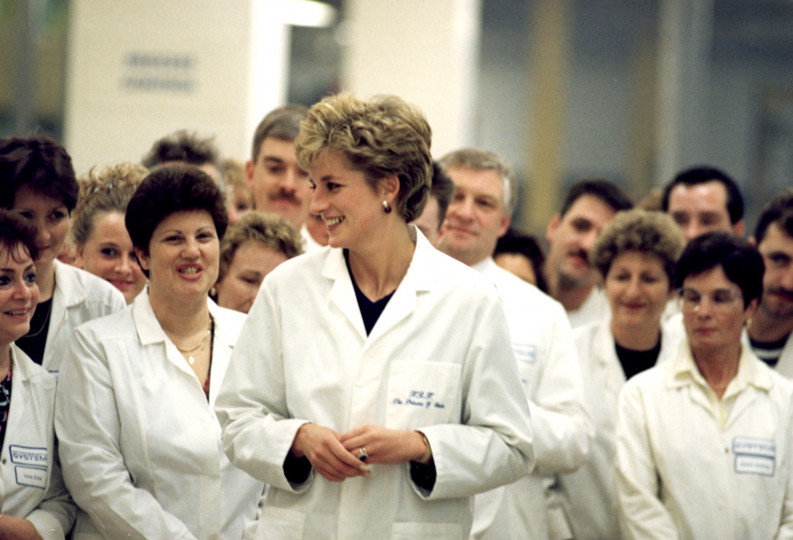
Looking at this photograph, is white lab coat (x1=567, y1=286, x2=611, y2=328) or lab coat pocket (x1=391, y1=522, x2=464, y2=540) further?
white lab coat (x1=567, y1=286, x2=611, y2=328)

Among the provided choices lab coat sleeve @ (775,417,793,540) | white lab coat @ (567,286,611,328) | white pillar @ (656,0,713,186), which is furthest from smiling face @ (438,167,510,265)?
white pillar @ (656,0,713,186)

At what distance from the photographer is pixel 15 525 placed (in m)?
2.33

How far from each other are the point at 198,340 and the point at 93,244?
2.48 feet

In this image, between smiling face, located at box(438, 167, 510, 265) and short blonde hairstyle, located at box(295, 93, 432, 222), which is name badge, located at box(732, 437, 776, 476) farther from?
short blonde hairstyle, located at box(295, 93, 432, 222)

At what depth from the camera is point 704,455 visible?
3.10 metres

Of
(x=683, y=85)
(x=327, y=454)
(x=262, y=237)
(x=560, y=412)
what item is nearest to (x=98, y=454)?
(x=327, y=454)

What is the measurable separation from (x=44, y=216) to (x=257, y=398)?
0.99 metres

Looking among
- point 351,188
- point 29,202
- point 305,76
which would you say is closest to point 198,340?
point 29,202

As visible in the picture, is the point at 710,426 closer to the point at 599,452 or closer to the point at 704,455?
the point at 704,455

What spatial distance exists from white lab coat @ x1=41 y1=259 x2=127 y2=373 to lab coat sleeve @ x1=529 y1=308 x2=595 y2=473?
1382 mm

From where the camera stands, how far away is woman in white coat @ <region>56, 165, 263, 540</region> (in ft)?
7.89

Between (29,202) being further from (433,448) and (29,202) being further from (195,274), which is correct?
(433,448)

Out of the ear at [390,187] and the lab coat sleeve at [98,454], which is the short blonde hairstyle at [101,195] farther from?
the ear at [390,187]

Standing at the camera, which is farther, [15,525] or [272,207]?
[272,207]
